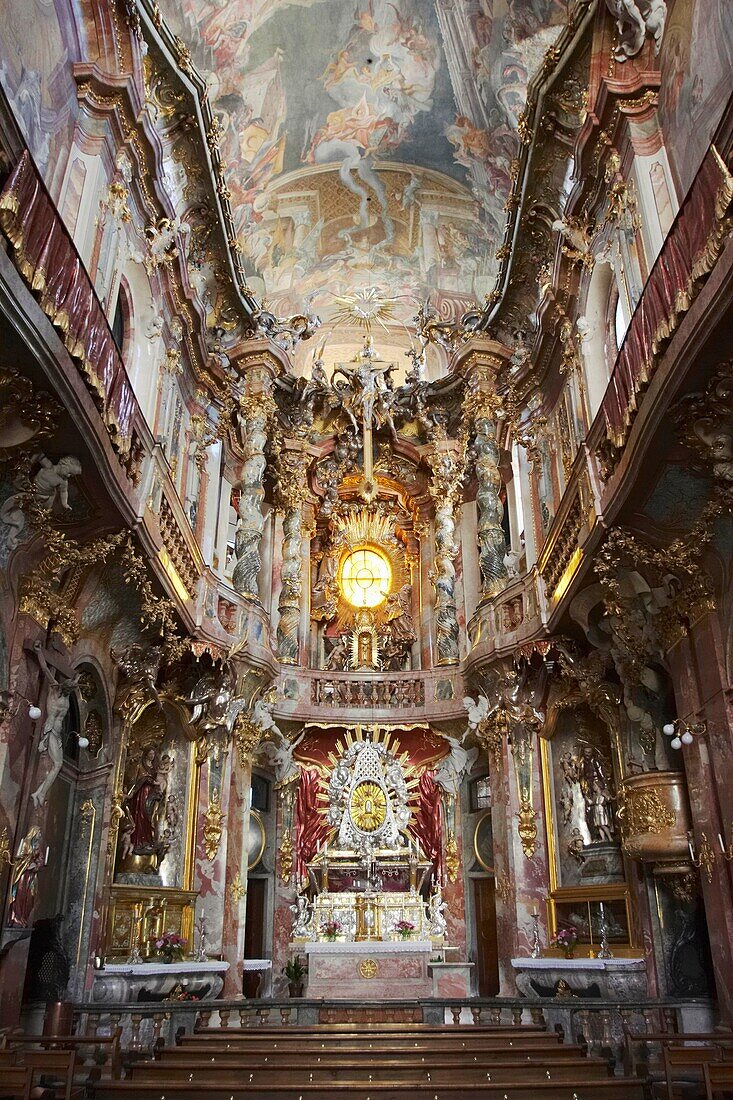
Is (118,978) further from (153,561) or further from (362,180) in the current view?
(362,180)

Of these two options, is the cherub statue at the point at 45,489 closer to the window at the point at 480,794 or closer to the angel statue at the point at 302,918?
the angel statue at the point at 302,918

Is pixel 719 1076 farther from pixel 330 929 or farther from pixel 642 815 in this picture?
pixel 330 929

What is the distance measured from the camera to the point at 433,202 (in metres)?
23.1

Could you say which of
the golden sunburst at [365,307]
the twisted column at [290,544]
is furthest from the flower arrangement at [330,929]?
the golden sunburst at [365,307]

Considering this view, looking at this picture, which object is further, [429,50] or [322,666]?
[322,666]

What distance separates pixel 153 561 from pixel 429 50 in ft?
44.0

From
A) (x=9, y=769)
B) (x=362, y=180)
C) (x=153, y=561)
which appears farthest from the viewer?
(x=362, y=180)

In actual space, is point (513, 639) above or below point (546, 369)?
below

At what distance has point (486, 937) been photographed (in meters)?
19.4

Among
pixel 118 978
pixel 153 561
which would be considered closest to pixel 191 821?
pixel 118 978

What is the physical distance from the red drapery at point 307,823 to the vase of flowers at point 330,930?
6.01 ft

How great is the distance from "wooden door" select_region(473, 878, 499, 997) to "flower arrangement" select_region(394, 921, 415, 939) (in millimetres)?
1897

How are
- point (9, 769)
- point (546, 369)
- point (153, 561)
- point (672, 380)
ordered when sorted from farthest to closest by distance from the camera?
point (546, 369)
point (153, 561)
point (9, 769)
point (672, 380)

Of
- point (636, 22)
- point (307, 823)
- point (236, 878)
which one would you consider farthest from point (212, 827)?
point (636, 22)
